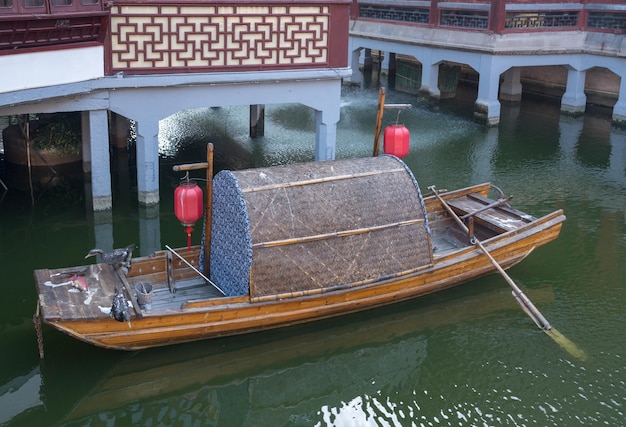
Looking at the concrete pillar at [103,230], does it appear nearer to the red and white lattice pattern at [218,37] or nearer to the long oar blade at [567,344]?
the red and white lattice pattern at [218,37]

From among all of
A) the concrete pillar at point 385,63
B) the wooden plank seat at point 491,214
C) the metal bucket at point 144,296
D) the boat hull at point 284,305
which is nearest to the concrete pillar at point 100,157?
the boat hull at point 284,305

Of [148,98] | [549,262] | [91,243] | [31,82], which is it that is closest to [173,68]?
[148,98]

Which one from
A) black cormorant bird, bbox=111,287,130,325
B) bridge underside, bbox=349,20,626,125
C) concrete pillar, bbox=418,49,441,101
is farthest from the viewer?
concrete pillar, bbox=418,49,441,101

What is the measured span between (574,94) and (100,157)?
17.7 m

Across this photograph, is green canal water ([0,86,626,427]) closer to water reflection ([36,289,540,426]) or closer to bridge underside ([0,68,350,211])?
water reflection ([36,289,540,426])

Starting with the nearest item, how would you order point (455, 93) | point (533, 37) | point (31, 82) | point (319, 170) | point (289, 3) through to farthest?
point (319, 170) → point (31, 82) → point (289, 3) → point (533, 37) → point (455, 93)

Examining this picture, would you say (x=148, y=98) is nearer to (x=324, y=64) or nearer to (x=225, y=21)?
(x=225, y=21)

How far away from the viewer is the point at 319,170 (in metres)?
11.7

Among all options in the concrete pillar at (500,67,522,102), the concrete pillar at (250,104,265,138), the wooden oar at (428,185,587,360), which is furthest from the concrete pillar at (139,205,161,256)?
the concrete pillar at (500,67,522,102)

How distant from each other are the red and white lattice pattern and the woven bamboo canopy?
181 inches

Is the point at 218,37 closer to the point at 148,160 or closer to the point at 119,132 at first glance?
the point at 148,160

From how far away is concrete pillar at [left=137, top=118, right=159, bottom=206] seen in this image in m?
15.4

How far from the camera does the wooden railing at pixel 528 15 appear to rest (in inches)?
964

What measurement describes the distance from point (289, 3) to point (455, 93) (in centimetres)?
1590
